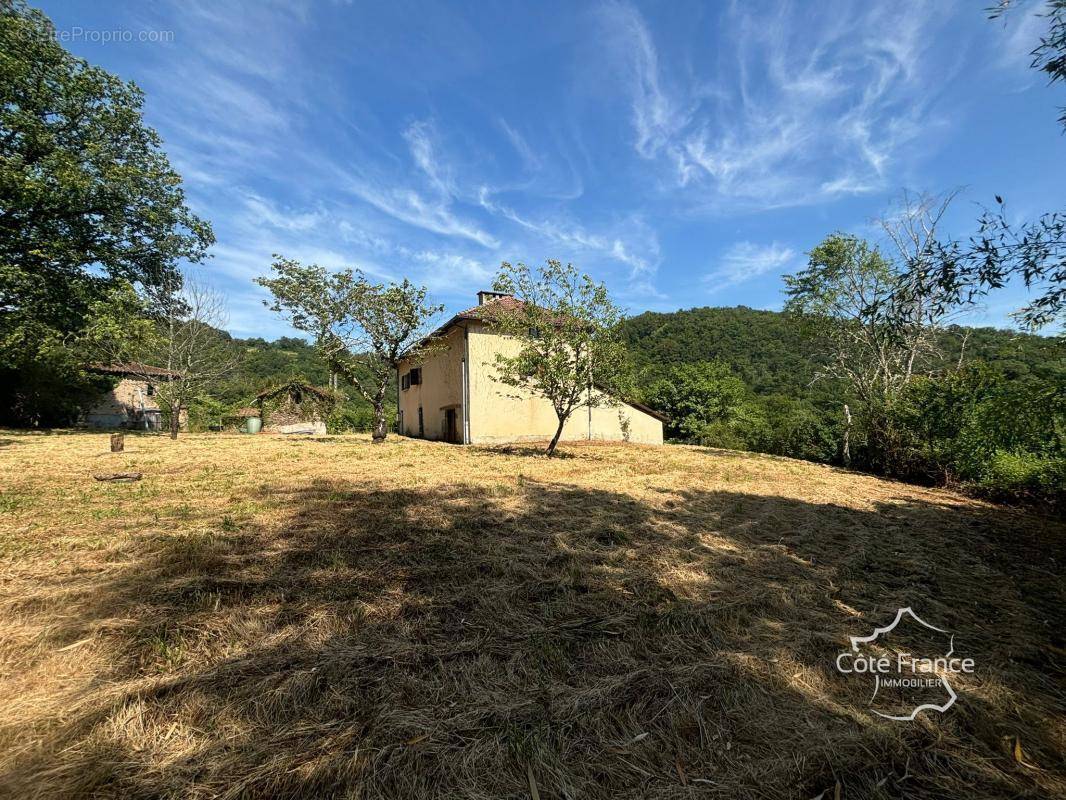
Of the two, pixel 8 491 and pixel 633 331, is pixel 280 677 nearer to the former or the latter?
pixel 8 491

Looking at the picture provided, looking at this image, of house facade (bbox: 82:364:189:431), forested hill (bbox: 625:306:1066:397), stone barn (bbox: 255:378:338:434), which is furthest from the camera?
forested hill (bbox: 625:306:1066:397)

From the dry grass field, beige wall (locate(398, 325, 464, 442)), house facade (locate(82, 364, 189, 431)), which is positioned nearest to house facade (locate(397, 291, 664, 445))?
beige wall (locate(398, 325, 464, 442))

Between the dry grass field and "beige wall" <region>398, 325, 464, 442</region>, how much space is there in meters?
13.5

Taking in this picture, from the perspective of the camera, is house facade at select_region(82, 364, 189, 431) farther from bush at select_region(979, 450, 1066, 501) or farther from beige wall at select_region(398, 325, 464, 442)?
bush at select_region(979, 450, 1066, 501)

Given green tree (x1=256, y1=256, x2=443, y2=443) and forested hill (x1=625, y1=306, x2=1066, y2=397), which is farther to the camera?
forested hill (x1=625, y1=306, x2=1066, y2=397)

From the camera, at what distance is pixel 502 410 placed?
19.0 meters

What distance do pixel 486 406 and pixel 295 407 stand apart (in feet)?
74.9

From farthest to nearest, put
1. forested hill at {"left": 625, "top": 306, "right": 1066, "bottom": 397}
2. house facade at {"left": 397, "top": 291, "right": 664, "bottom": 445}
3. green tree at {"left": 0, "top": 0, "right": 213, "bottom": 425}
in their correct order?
forested hill at {"left": 625, "top": 306, "right": 1066, "bottom": 397} < house facade at {"left": 397, "top": 291, "right": 664, "bottom": 445} < green tree at {"left": 0, "top": 0, "right": 213, "bottom": 425}

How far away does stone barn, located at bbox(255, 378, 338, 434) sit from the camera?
106 ft

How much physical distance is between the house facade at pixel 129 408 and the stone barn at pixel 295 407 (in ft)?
16.1

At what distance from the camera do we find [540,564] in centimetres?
414

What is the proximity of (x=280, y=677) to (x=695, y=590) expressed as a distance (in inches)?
123

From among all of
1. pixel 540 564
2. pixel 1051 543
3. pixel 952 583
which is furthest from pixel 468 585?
pixel 1051 543

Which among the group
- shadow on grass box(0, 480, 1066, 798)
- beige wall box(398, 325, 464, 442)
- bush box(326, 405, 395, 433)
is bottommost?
shadow on grass box(0, 480, 1066, 798)
